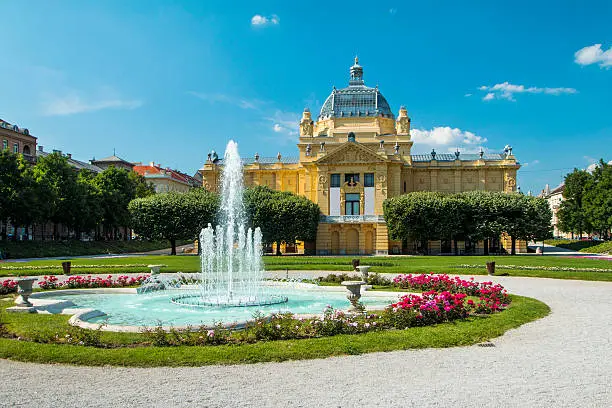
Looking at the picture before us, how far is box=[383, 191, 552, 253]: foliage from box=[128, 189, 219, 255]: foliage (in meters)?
22.7

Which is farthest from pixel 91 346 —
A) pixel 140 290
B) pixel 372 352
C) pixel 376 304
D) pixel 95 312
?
pixel 140 290

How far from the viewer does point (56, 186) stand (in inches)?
2574

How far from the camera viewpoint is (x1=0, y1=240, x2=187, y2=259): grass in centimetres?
5628

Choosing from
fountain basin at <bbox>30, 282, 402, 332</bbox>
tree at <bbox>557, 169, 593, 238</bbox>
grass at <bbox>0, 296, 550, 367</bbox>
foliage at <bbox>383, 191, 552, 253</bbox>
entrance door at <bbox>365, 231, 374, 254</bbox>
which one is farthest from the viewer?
tree at <bbox>557, 169, 593, 238</bbox>

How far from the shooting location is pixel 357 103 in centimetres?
7744

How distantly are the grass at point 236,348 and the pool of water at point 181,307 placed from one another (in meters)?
2.96

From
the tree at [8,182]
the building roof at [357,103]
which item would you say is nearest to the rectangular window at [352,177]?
the building roof at [357,103]

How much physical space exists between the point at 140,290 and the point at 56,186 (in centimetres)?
4774

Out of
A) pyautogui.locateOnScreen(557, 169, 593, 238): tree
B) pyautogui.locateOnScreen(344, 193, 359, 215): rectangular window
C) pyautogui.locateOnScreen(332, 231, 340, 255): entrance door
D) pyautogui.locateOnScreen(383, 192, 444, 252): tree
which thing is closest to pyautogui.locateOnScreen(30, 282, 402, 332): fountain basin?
pyautogui.locateOnScreen(383, 192, 444, 252): tree

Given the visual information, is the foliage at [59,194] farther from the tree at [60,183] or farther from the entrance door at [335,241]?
the entrance door at [335,241]

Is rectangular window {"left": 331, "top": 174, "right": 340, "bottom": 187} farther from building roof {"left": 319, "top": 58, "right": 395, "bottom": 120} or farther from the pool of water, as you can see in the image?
the pool of water

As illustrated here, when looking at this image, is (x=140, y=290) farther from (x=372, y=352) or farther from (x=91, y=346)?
(x=372, y=352)

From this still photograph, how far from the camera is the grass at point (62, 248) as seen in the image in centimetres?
5628

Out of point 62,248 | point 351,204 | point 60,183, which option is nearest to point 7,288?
point 62,248
